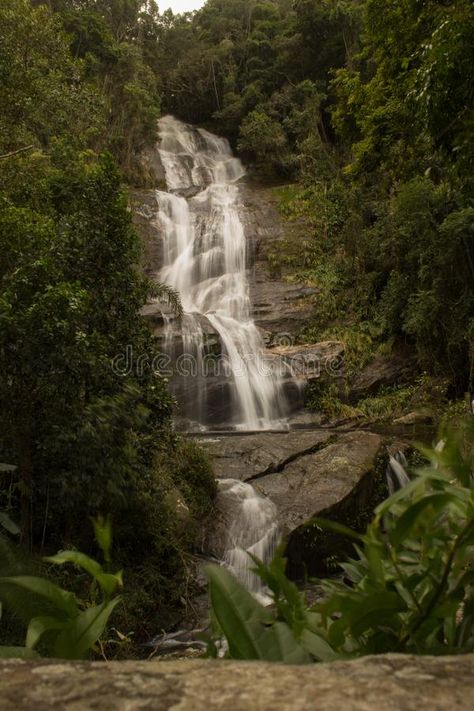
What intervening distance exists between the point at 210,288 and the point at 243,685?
19.6m

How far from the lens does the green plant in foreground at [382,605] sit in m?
0.79

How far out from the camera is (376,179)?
827 inches

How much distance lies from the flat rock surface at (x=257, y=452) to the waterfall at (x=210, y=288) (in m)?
3.31

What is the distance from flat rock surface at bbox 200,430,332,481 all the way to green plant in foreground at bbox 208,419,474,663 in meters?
8.72

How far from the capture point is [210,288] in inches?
787

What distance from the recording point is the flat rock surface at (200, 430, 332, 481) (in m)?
9.70

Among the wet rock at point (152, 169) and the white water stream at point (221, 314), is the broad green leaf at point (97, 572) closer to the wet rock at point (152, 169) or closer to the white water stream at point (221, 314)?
the white water stream at point (221, 314)

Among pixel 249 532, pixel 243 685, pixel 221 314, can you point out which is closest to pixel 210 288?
pixel 221 314

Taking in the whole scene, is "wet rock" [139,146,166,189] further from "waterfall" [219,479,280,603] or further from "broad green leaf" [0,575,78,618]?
"broad green leaf" [0,575,78,618]

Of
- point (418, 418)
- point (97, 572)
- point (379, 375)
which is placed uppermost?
point (97, 572)

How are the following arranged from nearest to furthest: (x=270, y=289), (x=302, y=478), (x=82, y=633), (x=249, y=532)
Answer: (x=82, y=633)
(x=249, y=532)
(x=302, y=478)
(x=270, y=289)

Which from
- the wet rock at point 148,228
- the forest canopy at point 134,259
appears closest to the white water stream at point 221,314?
the wet rock at point 148,228

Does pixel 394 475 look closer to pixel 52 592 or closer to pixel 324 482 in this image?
pixel 324 482

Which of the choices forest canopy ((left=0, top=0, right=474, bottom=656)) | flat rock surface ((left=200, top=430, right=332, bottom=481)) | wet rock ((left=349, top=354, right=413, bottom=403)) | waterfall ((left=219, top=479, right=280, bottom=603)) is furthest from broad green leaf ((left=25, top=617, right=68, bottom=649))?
wet rock ((left=349, top=354, right=413, bottom=403))
